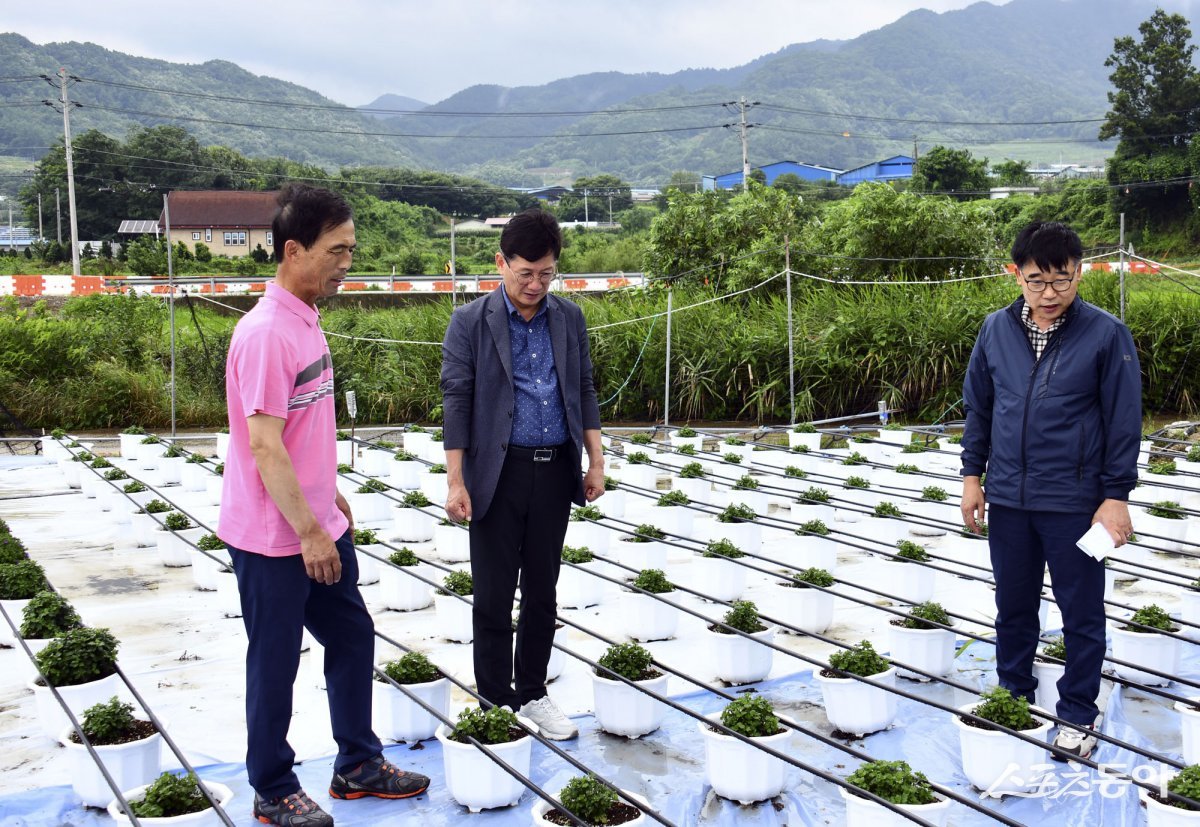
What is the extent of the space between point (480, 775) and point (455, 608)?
4.73ft

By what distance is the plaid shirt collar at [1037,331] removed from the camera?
2.90 m

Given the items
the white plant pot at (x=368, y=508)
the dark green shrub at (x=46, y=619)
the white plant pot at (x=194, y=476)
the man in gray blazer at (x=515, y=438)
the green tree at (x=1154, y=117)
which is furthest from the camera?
the green tree at (x=1154, y=117)

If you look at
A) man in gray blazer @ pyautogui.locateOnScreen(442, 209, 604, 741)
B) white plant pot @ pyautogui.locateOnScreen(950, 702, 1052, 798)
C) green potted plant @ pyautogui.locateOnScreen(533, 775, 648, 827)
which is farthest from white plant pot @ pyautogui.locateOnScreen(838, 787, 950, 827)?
man in gray blazer @ pyautogui.locateOnScreen(442, 209, 604, 741)

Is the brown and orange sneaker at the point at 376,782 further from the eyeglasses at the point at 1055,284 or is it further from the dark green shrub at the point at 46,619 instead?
the eyeglasses at the point at 1055,284

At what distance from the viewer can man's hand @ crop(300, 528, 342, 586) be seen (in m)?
2.30

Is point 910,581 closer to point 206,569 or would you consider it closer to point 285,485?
point 285,485

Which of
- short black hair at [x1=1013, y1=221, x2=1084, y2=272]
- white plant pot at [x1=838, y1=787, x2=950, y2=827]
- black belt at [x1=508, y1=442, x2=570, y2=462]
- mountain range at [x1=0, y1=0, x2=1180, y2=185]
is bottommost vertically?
white plant pot at [x1=838, y1=787, x2=950, y2=827]

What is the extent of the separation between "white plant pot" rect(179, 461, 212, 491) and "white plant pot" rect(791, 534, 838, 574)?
4.25m

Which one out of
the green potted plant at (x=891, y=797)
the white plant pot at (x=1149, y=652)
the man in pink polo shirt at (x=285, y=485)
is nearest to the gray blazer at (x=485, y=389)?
the man in pink polo shirt at (x=285, y=485)

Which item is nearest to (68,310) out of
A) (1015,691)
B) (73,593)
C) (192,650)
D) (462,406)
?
(73,593)

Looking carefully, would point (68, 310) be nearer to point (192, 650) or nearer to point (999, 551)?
point (192, 650)

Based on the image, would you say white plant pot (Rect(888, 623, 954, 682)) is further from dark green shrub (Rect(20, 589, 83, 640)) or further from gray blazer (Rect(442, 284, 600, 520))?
dark green shrub (Rect(20, 589, 83, 640))

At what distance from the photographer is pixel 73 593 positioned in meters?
4.95

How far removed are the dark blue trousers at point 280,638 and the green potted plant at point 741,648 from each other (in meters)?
1.43
